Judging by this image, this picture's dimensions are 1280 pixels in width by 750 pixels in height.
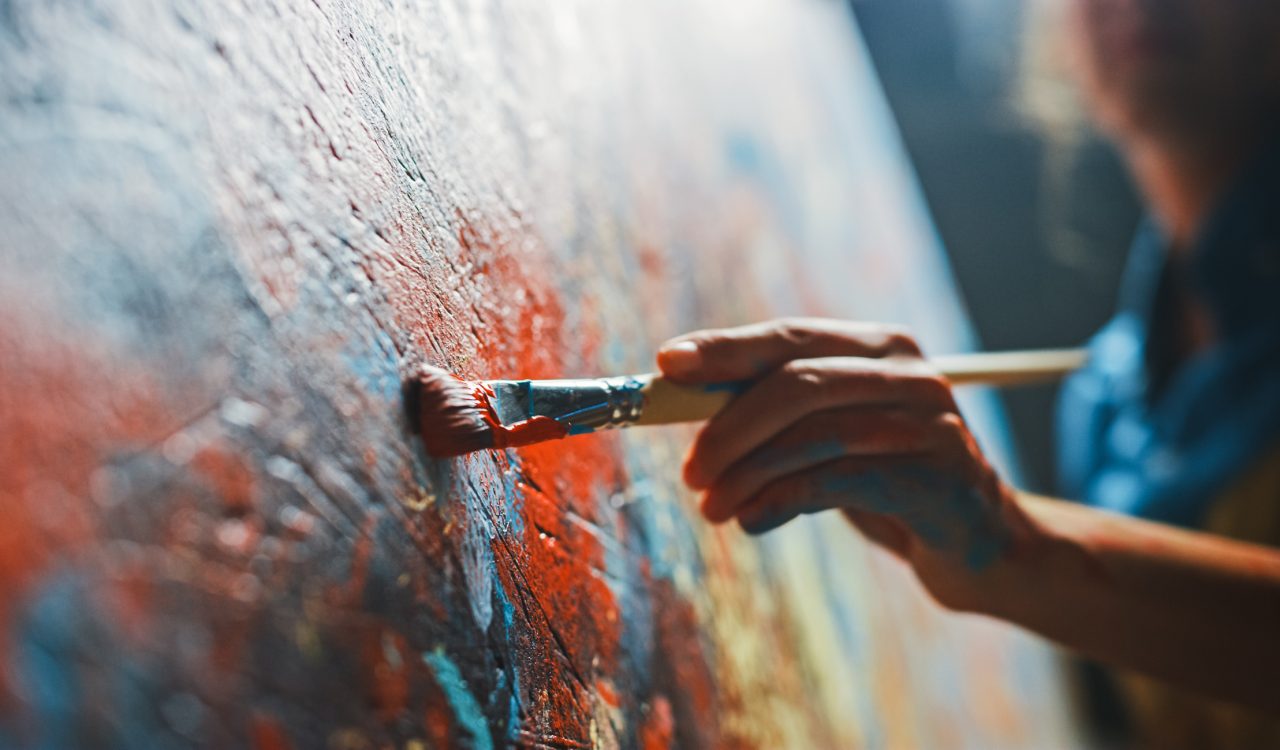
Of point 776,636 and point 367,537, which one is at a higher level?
point 367,537

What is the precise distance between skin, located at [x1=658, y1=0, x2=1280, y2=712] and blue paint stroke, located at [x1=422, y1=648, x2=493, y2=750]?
0.70 feet

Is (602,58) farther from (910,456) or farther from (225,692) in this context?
(225,692)

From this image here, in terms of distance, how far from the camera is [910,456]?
0.60m

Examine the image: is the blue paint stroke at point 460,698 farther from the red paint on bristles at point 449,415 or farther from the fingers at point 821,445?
the fingers at point 821,445

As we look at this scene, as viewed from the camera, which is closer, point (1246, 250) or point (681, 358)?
point (681, 358)

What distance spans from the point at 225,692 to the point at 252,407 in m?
0.09

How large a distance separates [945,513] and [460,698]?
0.37 m

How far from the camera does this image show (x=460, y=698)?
0.41 metres

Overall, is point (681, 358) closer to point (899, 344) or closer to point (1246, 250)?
point (899, 344)

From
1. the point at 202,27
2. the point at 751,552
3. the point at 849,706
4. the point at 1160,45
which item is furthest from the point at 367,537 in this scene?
the point at 1160,45

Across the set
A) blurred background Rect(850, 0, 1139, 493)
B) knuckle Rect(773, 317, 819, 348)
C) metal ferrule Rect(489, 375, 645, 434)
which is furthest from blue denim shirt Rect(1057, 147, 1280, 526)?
metal ferrule Rect(489, 375, 645, 434)

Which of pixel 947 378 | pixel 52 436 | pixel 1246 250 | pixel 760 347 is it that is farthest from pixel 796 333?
pixel 1246 250

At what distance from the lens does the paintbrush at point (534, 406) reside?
0.43m

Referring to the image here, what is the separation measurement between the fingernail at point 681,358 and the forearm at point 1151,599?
0.34m
